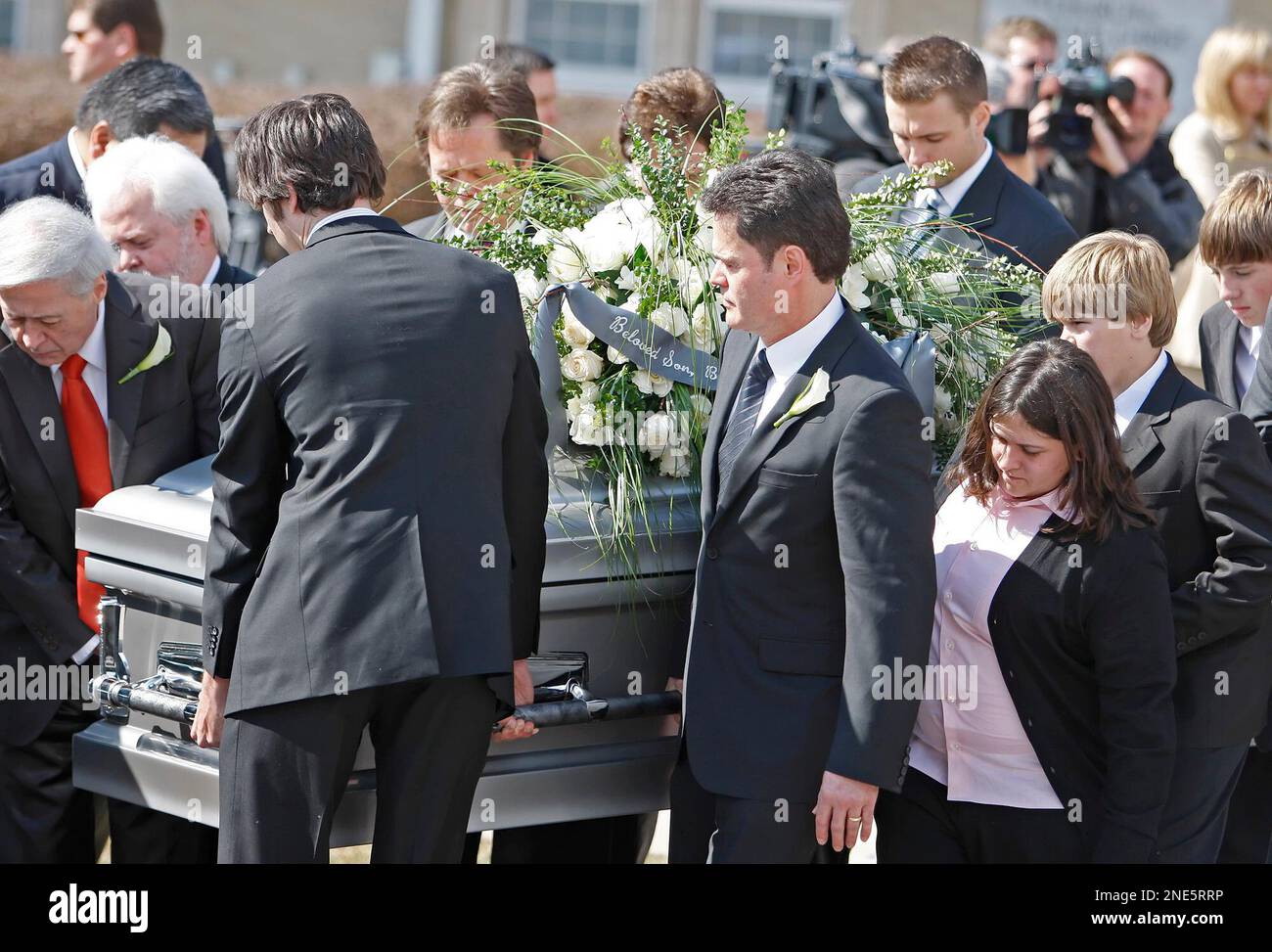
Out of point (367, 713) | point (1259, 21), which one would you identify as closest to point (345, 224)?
point (367, 713)

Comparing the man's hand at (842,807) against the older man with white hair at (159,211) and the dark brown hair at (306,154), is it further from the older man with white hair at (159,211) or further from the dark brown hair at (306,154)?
the older man with white hair at (159,211)

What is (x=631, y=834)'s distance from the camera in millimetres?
3701

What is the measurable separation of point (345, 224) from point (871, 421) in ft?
3.29

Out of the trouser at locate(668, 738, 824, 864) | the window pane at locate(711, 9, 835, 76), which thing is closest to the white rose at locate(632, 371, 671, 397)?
the trouser at locate(668, 738, 824, 864)

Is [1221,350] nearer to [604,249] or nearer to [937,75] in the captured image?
[937,75]

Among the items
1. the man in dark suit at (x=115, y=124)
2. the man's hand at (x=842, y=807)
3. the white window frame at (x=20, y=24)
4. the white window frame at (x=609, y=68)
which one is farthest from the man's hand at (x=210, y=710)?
the white window frame at (x=20, y=24)

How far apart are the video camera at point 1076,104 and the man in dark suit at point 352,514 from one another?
12.6 ft

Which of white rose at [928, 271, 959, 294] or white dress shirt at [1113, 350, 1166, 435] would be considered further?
white rose at [928, 271, 959, 294]

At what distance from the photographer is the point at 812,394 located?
2.75 meters

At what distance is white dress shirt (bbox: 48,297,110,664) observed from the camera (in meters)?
3.40

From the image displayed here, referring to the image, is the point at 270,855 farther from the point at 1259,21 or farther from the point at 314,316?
the point at 1259,21

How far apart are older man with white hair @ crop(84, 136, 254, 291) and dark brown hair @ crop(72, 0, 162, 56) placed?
223cm

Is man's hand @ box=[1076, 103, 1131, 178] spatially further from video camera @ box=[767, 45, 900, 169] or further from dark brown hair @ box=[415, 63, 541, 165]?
dark brown hair @ box=[415, 63, 541, 165]

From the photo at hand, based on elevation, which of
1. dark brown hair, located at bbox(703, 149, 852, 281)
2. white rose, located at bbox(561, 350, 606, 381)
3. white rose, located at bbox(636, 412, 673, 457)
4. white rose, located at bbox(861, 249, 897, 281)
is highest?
dark brown hair, located at bbox(703, 149, 852, 281)
